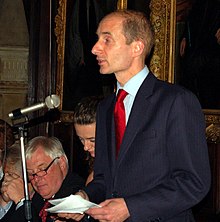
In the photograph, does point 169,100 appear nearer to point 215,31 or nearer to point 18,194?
point 18,194

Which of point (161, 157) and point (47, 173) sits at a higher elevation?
point (161, 157)

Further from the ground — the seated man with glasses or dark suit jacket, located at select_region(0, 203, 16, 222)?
the seated man with glasses

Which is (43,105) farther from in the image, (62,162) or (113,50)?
(62,162)

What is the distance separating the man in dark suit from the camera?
9.04 ft

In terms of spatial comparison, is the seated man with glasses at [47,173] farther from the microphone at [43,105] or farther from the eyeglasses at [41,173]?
the microphone at [43,105]

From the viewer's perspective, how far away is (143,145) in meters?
2.87

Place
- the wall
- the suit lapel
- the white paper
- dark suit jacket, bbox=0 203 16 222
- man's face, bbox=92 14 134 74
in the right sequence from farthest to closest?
the wall < dark suit jacket, bbox=0 203 16 222 < man's face, bbox=92 14 134 74 < the suit lapel < the white paper

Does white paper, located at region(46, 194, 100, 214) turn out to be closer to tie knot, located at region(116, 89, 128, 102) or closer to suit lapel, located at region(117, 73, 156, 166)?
suit lapel, located at region(117, 73, 156, 166)

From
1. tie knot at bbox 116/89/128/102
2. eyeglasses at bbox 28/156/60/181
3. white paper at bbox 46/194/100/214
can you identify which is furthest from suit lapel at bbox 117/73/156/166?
eyeglasses at bbox 28/156/60/181

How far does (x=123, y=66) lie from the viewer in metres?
3.02

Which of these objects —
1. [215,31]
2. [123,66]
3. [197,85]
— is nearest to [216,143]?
[197,85]

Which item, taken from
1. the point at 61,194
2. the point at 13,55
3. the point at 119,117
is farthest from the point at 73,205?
the point at 13,55

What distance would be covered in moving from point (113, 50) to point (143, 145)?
511 mm

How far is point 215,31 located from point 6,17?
3628mm
